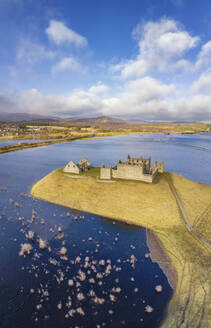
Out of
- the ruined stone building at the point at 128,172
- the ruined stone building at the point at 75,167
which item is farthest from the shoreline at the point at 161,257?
the ruined stone building at the point at 75,167

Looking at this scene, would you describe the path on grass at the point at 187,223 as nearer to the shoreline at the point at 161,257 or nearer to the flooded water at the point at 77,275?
the shoreline at the point at 161,257

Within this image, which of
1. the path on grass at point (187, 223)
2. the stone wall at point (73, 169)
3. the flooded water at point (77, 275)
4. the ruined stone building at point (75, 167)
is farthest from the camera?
the ruined stone building at point (75, 167)

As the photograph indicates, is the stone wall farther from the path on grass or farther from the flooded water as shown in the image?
the path on grass

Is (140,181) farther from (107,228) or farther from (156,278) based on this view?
(156,278)

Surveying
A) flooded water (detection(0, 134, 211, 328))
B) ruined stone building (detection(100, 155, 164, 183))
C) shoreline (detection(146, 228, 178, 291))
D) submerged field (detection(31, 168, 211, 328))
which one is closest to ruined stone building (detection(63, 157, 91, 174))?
submerged field (detection(31, 168, 211, 328))

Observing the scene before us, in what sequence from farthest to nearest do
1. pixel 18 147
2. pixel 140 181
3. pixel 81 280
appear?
pixel 18 147 → pixel 140 181 → pixel 81 280

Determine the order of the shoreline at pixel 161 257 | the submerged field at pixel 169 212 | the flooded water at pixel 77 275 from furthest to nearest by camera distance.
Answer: the shoreline at pixel 161 257 → the submerged field at pixel 169 212 → the flooded water at pixel 77 275

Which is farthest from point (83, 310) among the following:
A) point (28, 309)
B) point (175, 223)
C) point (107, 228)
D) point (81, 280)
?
point (175, 223)

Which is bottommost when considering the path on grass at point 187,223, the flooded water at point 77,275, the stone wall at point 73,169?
the flooded water at point 77,275

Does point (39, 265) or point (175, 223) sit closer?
point (39, 265)
